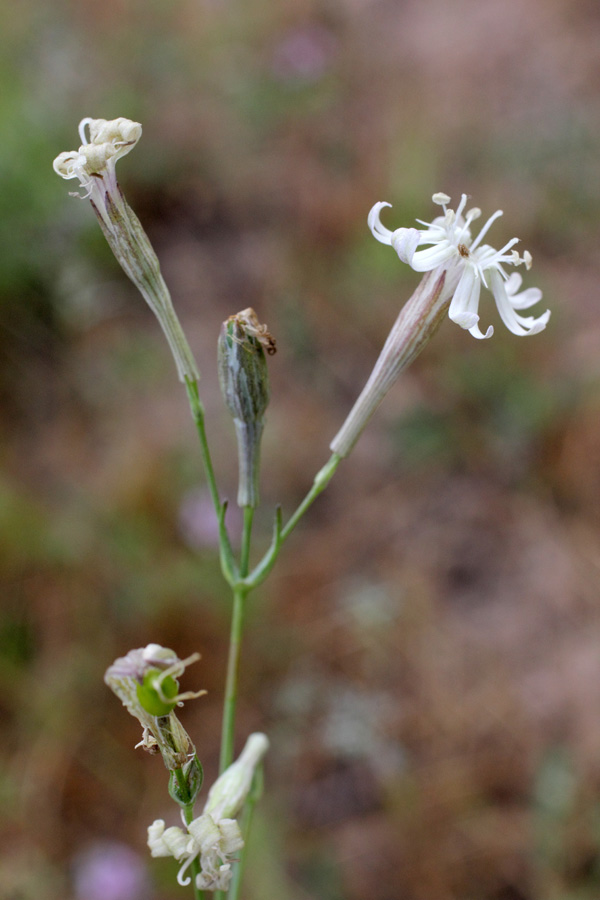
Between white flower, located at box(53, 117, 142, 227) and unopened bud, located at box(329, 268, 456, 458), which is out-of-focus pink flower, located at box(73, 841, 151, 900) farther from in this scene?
white flower, located at box(53, 117, 142, 227)

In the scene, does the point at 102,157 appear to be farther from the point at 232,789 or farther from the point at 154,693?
the point at 232,789

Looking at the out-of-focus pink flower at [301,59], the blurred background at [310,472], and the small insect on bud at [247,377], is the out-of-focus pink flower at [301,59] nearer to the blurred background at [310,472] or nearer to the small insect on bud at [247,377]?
the blurred background at [310,472]

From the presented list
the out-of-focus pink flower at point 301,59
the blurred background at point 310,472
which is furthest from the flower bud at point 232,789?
the out-of-focus pink flower at point 301,59

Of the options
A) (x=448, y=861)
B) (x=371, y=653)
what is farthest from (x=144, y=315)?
(x=448, y=861)

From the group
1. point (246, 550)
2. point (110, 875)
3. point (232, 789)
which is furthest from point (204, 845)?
point (110, 875)

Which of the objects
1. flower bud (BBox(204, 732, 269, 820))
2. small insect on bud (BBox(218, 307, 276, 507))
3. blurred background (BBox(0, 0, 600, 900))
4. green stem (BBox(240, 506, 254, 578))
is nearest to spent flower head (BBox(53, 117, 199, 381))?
small insect on bud (BBox(218, 307, 276, 507))

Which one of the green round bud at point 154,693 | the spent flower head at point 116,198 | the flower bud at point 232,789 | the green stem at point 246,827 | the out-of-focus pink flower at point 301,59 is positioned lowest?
the green stem at point 246,827
